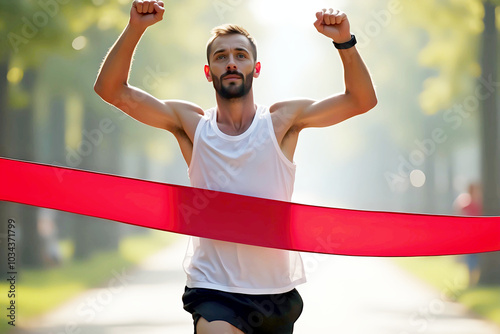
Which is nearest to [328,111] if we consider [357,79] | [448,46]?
[357,79]

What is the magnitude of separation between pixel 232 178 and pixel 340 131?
39.1 ft

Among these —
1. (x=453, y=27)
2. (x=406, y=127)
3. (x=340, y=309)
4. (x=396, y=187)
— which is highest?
(x=453, y=27)

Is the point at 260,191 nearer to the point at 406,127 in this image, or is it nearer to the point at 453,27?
the point at 453,27

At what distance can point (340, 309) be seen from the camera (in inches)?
300

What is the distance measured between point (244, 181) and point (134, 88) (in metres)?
0.67

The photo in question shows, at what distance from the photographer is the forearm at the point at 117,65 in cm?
296

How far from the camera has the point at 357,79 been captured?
2.95 meters

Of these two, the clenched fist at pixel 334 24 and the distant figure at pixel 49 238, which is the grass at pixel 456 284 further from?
the clenched fist at pixel 334 24

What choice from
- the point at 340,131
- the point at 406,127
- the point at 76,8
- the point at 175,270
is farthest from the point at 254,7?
the point at 340,131

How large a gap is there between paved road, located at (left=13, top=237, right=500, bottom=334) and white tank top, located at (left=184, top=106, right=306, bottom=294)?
402 centimetres

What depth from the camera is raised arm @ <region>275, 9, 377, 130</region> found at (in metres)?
2.86

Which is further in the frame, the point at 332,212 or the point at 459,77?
the point at 459,77

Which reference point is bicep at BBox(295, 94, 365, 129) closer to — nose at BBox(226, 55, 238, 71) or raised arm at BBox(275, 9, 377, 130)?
raised arm at BBox(275, 9, 377, 130)

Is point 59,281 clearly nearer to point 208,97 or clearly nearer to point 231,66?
point 208,97
